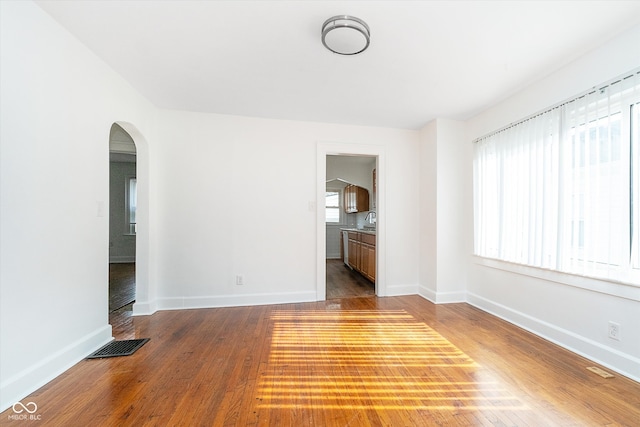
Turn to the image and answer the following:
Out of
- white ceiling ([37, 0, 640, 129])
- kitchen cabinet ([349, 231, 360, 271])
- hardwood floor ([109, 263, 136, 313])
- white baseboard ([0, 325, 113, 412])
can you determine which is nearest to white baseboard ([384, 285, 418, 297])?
kitchen cabinet ([349, 231, 360, 271])

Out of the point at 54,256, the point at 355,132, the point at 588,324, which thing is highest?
the point at 355,132

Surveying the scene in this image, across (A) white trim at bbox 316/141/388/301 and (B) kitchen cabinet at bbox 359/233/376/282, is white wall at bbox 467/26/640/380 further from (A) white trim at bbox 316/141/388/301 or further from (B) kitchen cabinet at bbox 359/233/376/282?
(B) kitchen cabinet at bbox 359/233/376/282

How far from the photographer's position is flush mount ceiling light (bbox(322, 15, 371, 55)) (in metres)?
1.73

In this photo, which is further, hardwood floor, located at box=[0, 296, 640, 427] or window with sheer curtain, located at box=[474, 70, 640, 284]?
window with sheer curtain, located at box=[474, 70, 640, 284]

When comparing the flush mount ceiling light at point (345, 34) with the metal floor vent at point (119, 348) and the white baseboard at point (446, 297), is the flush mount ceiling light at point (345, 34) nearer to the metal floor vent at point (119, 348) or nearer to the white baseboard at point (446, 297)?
the metal floor vent at point (119, 348)

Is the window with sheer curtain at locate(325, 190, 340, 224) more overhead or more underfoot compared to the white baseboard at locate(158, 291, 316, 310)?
more overhead

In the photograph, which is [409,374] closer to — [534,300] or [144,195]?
[534,300]

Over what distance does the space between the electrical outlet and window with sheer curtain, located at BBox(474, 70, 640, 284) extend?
352 millimetres

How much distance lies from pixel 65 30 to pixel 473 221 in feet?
14.5

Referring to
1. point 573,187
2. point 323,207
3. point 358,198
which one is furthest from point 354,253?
point 573,187

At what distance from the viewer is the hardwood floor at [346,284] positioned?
4.00 m

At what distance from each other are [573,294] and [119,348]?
398cm

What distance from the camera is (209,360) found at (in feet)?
6.84

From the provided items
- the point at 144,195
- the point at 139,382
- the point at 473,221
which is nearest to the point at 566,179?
the point at 473,221
